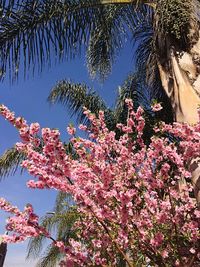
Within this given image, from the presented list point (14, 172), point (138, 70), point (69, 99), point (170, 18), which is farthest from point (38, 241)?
point (170, 18)

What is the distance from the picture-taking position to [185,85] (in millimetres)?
5113

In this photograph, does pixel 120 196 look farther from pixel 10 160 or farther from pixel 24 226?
pixel 10 160

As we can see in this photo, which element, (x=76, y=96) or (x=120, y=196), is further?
(x=76, y=96)

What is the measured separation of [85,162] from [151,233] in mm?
1095

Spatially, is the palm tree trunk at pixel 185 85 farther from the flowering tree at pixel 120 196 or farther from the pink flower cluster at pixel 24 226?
the pink flower cluster at pixel 24 226

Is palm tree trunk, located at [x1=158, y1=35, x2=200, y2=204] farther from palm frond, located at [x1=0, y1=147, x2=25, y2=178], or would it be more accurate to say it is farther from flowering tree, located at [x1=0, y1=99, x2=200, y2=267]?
palm frond, located at [x1=0, y1=147, x2=25, y2=178]

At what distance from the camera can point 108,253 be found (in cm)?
470

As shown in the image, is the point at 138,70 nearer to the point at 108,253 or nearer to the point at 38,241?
the point at 108,253

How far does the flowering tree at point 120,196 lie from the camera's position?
12.9ft

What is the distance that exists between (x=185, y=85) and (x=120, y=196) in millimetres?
1913

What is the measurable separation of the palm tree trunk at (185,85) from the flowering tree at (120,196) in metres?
0.23

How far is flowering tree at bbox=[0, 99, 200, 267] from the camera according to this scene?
3.92 meters

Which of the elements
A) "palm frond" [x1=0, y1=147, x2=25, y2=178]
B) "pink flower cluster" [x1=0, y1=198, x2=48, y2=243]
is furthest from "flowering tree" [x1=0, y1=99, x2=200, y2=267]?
"palm frond" [x1=0, y1=147, x2=25, y2=178]

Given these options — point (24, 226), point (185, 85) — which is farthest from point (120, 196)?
point (185, 85)
